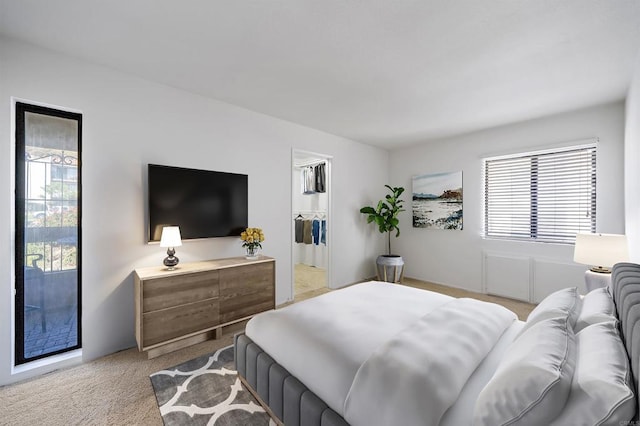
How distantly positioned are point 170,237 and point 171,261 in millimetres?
260

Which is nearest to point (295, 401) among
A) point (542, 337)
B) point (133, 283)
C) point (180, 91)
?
point (542, 337)

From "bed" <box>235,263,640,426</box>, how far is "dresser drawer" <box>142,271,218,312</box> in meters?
0.82

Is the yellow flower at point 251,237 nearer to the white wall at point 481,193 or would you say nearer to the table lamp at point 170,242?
the table lamp at point 170,242

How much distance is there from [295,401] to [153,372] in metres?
1.49

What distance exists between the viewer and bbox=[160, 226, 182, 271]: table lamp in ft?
8.13

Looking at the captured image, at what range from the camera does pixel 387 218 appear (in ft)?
16.0

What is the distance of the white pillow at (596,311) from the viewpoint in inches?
50.9

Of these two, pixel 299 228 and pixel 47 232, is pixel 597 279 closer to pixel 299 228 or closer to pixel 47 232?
pixel 47 232

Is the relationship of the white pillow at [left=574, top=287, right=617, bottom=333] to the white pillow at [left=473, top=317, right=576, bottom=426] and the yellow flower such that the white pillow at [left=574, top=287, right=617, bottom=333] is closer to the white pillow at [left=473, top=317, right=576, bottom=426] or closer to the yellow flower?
the white pillow at [left=473, top=317, right=576, bottom=426]

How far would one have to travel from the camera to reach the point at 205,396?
188 centimetres

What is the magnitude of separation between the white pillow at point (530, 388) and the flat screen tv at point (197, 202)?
278cm

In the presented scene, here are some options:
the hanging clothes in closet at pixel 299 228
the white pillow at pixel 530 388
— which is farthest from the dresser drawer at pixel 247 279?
the hanging clothes in closet at pixel 299 228

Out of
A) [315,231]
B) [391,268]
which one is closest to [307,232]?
[315,231]

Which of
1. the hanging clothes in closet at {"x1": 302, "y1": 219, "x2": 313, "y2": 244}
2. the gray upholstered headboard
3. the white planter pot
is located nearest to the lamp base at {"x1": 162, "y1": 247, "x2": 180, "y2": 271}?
the gray upholstered headboard
